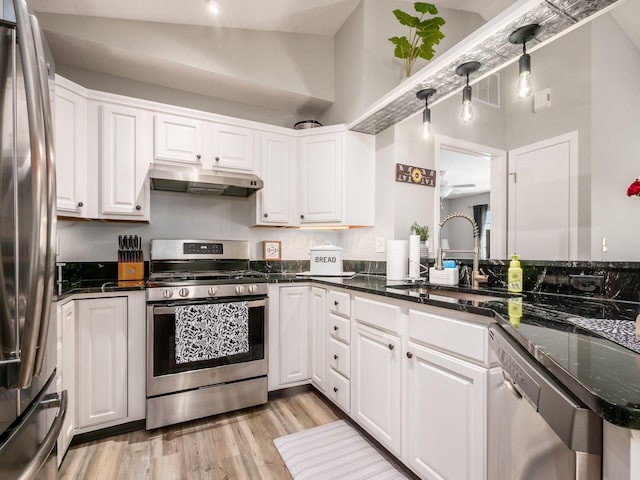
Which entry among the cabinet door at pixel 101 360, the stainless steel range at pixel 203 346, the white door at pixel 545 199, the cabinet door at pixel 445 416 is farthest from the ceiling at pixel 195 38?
the cabinet door at pixel 445 416

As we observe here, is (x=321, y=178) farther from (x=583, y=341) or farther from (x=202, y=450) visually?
(x=583, y=341)

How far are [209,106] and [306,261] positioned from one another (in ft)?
5.72

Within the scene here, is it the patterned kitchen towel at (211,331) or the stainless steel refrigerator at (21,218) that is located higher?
the stainless steel refrigerator at (21,218)

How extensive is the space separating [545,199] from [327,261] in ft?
6.50

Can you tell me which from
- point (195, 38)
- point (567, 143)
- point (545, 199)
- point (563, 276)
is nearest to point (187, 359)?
point (563, 276)

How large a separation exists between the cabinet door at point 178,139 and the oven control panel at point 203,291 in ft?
3.49

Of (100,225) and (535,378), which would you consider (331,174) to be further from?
(535,378)

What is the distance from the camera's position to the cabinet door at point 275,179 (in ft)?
9.10

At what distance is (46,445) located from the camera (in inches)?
29.9

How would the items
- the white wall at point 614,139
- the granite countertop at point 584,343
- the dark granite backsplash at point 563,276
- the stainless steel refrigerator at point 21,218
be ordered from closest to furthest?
the granite countertop at point 584,343, the stainless steel refrigerator at point 21,218, the dark granite backsplash at point 563,276, the white wall at point 614,139

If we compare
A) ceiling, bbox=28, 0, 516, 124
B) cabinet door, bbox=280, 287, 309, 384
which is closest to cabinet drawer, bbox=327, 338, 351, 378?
cabinet door, bbox=280, 287, 309, 384

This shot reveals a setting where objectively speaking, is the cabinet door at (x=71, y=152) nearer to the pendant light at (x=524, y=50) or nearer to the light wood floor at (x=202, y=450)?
the light wood floor at (x=202, y=450)

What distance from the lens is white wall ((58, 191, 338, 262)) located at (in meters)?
2.38

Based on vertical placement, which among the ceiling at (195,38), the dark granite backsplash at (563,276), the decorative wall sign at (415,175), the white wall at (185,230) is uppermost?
the ceiling at (195,38)
